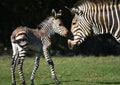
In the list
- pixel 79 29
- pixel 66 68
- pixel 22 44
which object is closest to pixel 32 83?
pixel 22 44

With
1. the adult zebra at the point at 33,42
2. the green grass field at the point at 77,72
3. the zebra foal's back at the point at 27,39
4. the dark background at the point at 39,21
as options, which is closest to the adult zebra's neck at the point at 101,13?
the adult zebra at the point at 33,42

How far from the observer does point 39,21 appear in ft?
92.4

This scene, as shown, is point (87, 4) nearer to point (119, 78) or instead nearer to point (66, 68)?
point (119, 78)

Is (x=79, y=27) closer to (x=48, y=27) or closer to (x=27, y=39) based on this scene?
(x=48, y=27)

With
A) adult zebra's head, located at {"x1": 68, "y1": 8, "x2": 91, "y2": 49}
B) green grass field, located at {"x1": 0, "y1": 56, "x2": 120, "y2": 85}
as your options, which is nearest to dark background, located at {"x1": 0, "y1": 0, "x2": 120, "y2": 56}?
green grass field, located at {"x1": 0, "y1": 56, "x2": 120, "y2": 85}

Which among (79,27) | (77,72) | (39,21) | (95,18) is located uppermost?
(39,21)

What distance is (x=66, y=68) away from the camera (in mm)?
18781

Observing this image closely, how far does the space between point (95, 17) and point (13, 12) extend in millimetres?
14441

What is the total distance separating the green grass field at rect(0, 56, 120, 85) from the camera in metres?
15.7

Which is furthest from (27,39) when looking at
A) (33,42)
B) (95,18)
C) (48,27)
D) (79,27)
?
(95,18)

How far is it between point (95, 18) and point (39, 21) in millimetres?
13635

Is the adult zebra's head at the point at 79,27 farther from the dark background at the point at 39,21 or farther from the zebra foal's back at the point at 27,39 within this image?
the dark background at the point at 39,21

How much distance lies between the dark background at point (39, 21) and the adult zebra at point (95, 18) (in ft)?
42.7

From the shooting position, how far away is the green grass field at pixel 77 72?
1570 centimetres
